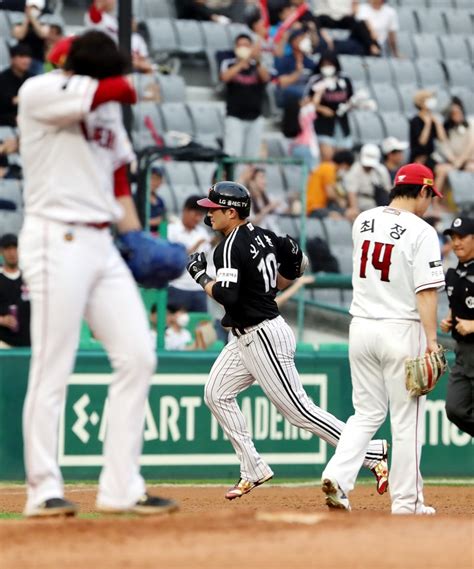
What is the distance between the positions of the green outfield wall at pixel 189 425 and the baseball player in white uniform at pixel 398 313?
4.19 meters

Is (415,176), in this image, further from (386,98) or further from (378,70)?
(378,70)

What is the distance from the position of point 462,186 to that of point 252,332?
9.82 metres

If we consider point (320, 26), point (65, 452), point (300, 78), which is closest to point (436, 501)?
point (65, 452)

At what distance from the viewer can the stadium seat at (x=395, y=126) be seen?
62.7 ft

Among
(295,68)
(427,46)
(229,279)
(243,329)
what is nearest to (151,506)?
(229,279)

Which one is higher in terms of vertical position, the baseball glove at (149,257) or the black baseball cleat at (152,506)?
the baseball glove at (149,257)

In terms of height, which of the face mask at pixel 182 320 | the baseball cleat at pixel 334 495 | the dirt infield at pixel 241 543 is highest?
the face mask at pixel 182 320

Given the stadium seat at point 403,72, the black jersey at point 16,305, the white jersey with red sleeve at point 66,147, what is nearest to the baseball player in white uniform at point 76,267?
the white jersey with red sleeve at point 66,147

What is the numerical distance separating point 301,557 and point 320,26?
15182mm

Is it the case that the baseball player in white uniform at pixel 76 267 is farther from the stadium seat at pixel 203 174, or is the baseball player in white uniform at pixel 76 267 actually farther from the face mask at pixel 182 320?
the stadium seat at pixel 203 174

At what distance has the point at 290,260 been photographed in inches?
364

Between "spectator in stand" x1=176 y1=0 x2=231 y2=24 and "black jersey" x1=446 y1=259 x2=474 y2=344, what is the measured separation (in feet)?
34.1

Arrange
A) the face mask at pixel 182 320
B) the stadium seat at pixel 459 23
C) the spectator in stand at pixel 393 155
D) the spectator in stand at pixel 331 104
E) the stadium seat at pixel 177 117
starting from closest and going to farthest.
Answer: the face mask at pixel 182 320, the spectator in stand at pixel 393 155, the stadium seat at pixel 177 117, the spectator in stand at pixel 331 104, the stadium seat at pixel 459 23

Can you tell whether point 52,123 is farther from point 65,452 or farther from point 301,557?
point 65,452
